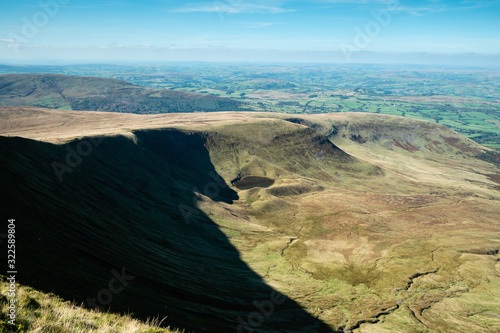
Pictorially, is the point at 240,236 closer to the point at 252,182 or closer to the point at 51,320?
the point at 252,182

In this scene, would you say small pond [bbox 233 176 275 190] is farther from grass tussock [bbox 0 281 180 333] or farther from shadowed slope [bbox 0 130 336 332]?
grass tussock [bbox 0 281 180 333]

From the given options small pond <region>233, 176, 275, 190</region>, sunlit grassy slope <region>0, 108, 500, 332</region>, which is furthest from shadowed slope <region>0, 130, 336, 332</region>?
small pond <region>233, 176, 275, 190</region>

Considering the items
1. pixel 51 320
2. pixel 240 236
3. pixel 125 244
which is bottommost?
pixel 240 236

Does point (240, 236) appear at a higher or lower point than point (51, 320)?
lower

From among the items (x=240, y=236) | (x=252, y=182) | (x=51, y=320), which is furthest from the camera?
(x=252, y=182)

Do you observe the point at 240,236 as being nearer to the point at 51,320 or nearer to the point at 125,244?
the point at 125,244

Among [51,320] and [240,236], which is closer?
[51,320]

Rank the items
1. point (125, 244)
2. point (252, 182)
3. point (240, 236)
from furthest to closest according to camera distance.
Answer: point (252, 182)
point (240, 236)
point (125, 244)

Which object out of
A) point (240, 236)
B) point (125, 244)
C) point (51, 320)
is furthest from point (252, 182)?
point (51, 320)
